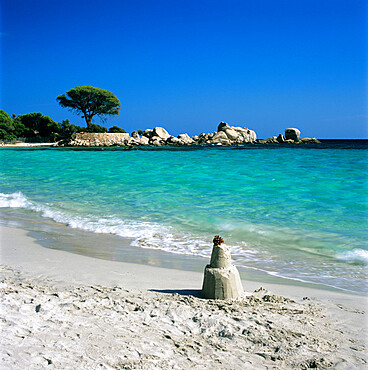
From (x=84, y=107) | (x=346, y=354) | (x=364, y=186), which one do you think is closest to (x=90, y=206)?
(x=346, y=354)

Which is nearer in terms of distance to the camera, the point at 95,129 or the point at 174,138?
the point at 174,138

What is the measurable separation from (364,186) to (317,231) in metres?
8.31

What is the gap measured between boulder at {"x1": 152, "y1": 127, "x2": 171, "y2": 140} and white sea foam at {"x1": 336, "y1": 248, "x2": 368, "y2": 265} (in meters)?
65.0

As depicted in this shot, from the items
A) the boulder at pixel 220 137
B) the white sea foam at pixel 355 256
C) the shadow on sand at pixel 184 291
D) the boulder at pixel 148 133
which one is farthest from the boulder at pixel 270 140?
the shadow on sand at pixel 184 291

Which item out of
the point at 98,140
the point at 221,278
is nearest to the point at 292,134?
the point at 98,140

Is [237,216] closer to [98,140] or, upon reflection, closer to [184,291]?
[184,291]

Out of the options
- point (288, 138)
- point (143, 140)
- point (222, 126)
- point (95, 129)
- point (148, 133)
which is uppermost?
point (222, 126)

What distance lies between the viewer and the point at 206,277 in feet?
13.1

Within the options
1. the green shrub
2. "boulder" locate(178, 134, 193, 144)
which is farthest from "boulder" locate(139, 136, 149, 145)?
the green shrub

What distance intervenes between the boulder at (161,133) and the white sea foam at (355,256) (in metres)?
65.0

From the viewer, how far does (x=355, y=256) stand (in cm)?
631

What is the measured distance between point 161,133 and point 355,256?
6613 centimetres

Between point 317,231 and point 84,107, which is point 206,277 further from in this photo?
point 84,107

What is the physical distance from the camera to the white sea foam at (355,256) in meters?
6.06
